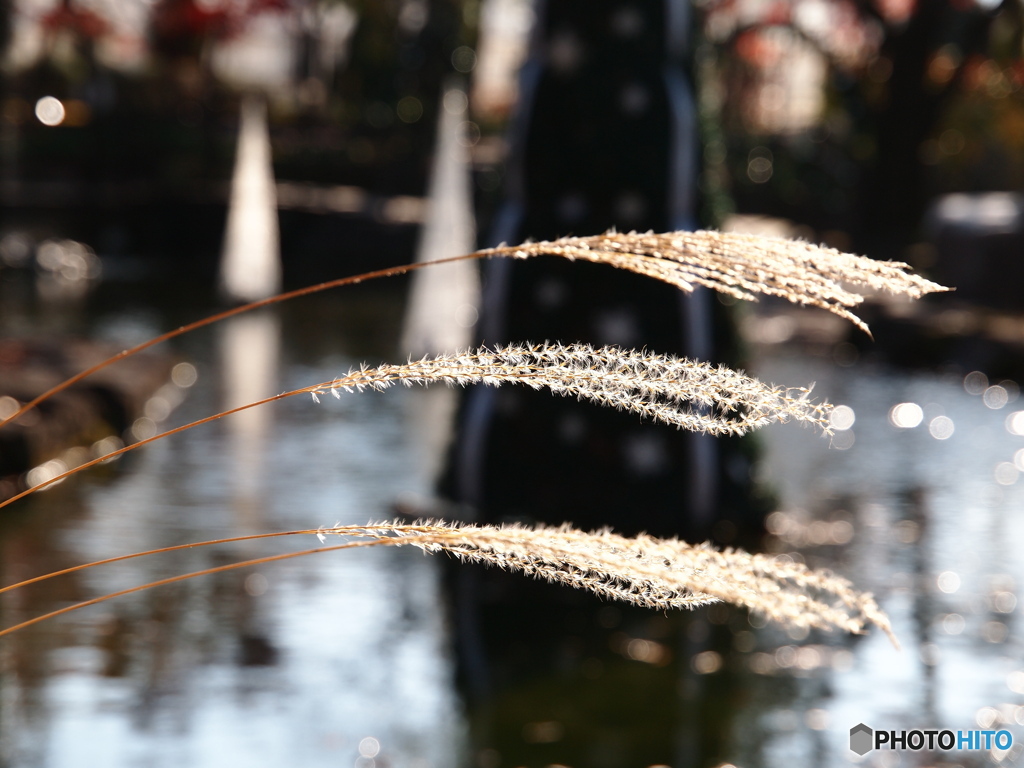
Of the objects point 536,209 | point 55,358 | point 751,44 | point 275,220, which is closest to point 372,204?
point 275,220

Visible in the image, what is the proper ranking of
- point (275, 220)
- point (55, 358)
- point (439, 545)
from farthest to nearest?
point (275, 220), point (55, 358), point (439, 545)

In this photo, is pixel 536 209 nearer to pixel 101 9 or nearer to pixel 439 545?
pixel 439 545

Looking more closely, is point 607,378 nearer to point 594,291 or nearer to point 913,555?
point 594,291

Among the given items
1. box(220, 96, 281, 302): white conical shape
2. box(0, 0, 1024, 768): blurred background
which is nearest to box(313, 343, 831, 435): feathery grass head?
box(0, 0, 1024, 768): blurred background

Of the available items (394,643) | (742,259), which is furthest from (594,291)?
(742,259)

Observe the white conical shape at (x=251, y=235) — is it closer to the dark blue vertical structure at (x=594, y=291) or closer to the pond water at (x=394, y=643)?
the pond water at (x=394, y=643)

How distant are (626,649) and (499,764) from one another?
48.6 inches

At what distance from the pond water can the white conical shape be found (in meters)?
10.1

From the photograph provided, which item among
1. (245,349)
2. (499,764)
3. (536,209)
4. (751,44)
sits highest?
(751,44)

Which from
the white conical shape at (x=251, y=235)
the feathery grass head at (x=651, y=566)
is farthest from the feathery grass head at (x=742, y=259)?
the white conical shape at (x=251, y=235)

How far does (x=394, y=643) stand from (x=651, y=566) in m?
3.88

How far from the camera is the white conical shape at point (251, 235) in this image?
18.5 m

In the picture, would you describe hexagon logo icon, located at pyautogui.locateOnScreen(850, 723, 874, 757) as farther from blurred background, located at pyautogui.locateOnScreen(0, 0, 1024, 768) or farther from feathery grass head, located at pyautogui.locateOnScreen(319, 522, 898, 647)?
feathery grass head, located at pyautogui.locateOnScreen(319, 522, 898, 647)

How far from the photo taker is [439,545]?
1.17 metres
